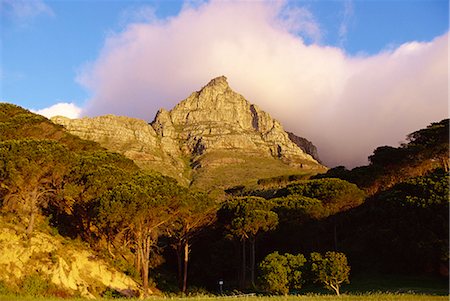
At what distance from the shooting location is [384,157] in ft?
197

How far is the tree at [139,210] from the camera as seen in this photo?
30641mm

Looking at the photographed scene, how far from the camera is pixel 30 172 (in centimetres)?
2956

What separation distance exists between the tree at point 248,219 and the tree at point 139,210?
739 cm

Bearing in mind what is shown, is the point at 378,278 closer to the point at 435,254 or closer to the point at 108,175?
the point at 435,254

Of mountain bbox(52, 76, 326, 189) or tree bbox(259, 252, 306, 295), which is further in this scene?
mountain bbox(52, 76, 326, 189)

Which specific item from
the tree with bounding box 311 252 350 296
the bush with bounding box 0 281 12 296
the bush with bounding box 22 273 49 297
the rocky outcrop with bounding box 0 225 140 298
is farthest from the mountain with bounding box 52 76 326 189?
the bush with bounding box 0 281 12 296

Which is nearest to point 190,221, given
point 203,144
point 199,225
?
A: point 199,225

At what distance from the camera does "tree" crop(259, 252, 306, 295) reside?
2611cm

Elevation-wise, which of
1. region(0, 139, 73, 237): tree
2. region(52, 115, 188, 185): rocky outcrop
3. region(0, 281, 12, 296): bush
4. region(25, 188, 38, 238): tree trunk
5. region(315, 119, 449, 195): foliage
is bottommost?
region(0, 281, 12, 296): bush

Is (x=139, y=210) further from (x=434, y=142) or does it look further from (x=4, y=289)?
(x=434, y=142)

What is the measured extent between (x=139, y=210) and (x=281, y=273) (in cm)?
1178

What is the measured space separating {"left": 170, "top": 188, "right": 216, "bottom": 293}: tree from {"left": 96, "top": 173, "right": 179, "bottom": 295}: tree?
235 cm

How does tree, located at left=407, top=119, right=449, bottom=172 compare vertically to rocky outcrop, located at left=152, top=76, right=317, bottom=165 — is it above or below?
below

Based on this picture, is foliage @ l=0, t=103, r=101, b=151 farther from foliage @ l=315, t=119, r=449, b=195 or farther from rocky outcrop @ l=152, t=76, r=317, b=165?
rocky outcrop @ l=152, t=76, r=317, b=165
